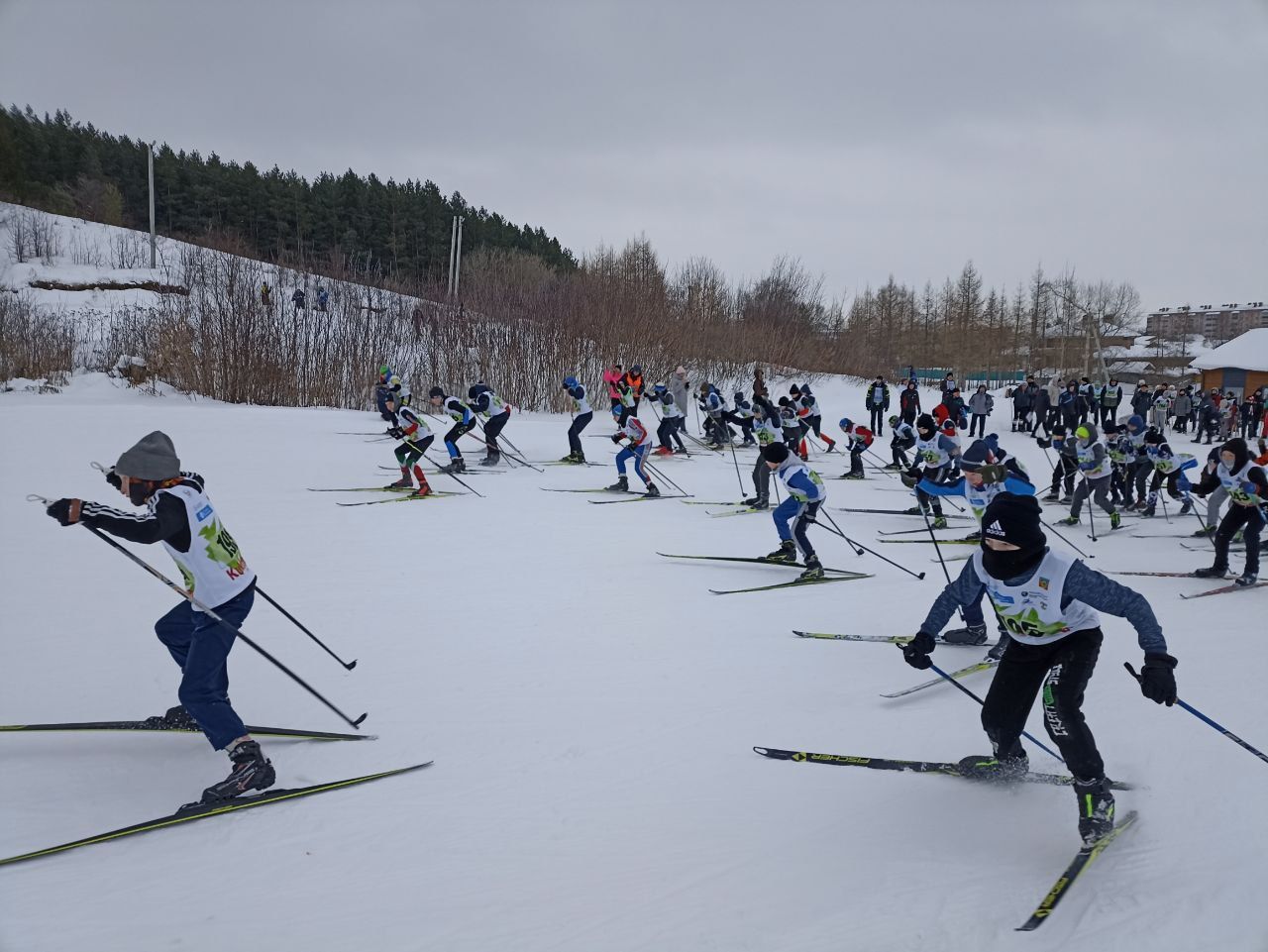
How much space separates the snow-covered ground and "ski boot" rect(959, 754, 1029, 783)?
0.09 metres

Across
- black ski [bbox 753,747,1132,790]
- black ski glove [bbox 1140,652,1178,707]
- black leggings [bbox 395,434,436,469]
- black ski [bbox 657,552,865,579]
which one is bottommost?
A: black ski [bbox 753,747,1132,790]

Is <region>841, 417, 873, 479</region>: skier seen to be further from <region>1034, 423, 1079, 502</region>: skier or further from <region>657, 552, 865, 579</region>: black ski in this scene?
<region>657, 552, 865, 579</region>: black ski

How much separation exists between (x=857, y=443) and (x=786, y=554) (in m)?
7.08

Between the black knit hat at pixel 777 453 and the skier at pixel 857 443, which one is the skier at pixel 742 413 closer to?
the skier at pixel 857 443

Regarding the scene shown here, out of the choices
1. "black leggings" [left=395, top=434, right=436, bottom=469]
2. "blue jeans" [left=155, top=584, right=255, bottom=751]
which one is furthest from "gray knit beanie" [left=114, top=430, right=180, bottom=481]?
"black leggings" [left=395, top=434, right=436, bottom=469]

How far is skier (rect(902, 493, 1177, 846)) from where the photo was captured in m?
2.79

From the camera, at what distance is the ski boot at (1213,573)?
23.2 feet

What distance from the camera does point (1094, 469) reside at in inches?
377

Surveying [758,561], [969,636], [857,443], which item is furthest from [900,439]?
[969,636]

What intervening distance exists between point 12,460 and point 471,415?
636 centimetres

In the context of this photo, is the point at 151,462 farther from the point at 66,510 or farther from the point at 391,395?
the point at 391,395

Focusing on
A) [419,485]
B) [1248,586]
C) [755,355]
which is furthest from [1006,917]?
[755,355]

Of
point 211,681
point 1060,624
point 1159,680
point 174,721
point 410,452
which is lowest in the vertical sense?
point 174,721

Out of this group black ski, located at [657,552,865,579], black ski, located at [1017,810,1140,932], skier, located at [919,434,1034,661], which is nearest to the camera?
black ski, located at [1017,810,1140,932]
